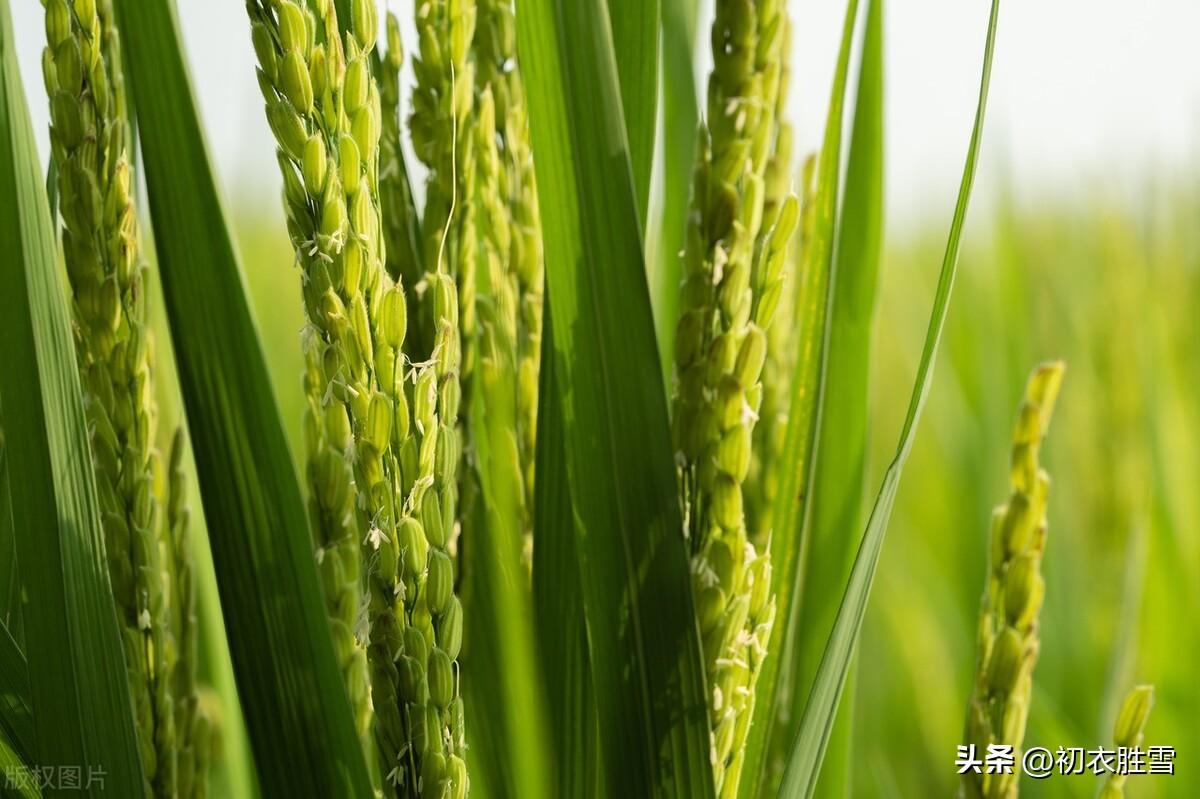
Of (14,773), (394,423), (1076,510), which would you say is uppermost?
(394,423)

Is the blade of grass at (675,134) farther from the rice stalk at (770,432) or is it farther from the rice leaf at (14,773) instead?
the rice leaf at (14,773)

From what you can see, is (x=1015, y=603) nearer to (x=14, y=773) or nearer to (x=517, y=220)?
(x=517, y=220)

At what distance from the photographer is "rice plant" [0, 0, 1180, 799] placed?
271 millimetres

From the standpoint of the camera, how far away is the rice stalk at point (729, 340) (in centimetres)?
31

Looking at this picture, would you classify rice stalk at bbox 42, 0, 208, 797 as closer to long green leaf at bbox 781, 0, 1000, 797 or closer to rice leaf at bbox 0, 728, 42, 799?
rice leaf at bbox 0, 728, 42, 799

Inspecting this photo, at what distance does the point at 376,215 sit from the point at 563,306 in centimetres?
7

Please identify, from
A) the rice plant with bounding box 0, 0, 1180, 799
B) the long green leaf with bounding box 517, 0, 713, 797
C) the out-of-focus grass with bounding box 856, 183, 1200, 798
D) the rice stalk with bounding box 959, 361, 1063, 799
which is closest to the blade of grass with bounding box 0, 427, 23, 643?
the rice plant with bounding box 0, 0, 1180, 799

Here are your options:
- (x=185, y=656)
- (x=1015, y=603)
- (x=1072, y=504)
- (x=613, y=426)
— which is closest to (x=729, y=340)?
(x=613, y=426)

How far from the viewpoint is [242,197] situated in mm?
1383

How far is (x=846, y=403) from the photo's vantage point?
1.51ft

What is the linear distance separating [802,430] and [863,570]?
9 cm

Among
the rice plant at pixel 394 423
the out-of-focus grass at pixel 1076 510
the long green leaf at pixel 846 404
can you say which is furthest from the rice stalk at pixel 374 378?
the out-of-focus grass at pixel 1076 510

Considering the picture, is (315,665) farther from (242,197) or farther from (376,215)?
(242,197)

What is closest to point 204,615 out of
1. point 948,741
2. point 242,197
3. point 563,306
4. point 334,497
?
point 334,497
